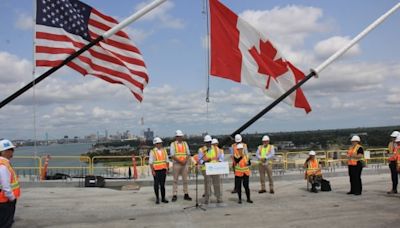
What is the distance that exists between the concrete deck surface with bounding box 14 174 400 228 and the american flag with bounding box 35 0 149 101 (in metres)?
3.13

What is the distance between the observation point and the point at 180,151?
44.0 feet

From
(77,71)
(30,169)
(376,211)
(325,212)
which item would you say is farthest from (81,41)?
(30,169)

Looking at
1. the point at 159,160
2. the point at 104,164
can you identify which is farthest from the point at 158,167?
the point at 104,164

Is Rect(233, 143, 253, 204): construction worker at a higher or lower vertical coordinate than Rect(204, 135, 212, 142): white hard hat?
lower

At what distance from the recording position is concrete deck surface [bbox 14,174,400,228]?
10046mm

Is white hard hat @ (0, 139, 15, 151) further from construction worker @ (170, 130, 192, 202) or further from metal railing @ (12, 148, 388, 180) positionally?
metal railing @ (12, 148, 388, 180)

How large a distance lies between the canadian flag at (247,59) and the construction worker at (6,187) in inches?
206

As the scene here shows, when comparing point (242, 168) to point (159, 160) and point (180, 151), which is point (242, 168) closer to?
point (180, 151)

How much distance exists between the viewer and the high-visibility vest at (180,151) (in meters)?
13.4

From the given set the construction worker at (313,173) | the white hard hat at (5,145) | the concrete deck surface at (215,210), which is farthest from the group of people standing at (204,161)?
the white hard hat at (5,145)

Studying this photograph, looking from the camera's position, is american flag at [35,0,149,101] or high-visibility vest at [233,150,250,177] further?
high-visibility vest at [233,150,250,177]

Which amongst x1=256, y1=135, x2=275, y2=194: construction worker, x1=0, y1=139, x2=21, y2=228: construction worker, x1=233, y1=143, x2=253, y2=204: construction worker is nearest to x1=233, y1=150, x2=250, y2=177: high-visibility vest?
x1=233, y1=143, x2=253, y2=204: construction worker

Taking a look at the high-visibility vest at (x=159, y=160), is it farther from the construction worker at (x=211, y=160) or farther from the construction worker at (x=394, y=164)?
the construction worker at (x=394, y=164)

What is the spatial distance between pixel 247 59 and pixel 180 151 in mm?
3733
